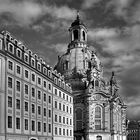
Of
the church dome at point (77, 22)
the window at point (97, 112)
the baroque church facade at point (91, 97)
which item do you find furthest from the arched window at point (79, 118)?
the church dome at point (77, 22)

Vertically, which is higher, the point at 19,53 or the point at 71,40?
the point at 71,40

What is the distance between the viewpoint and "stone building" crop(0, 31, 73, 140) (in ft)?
180

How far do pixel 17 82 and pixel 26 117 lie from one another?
7522 millimetres

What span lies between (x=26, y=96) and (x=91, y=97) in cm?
8378

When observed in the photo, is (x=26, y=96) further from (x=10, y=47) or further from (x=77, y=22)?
(x=77, y=22)

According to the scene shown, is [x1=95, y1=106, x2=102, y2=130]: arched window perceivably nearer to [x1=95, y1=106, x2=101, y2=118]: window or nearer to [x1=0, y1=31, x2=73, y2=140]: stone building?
[x1=95, y1=106, x2=101, y2=118]: window

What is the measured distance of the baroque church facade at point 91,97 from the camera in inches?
5566

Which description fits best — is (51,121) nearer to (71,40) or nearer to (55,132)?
(55,132)

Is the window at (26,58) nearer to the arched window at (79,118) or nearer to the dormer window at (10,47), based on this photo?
the dormer window at (10,47)

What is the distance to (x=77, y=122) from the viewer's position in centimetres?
14488

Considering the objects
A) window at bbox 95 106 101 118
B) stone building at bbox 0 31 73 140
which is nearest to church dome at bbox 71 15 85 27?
window at bbox 95 106 101 118

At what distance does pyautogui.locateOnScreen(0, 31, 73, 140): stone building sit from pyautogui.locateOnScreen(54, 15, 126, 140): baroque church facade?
188 ft

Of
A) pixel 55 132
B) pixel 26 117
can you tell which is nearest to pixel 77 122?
pixel 55 132

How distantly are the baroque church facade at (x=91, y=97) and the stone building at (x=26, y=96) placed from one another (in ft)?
188
